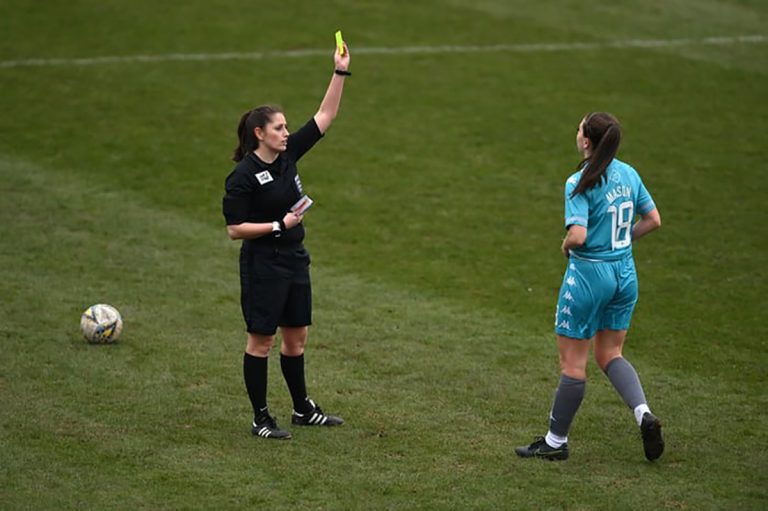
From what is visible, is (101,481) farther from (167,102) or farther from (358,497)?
(167,102)

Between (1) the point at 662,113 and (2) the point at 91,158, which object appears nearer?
(2) the point at 91,158

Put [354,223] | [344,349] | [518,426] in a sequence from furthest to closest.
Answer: [354,223]
[344,349]
[518,426]

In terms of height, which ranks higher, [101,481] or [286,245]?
[286,245]

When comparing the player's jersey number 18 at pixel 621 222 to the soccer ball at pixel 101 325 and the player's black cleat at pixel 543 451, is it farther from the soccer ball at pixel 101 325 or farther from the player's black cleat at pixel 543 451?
the soccer ball at pixel 101 325

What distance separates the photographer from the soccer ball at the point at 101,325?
32.8ft

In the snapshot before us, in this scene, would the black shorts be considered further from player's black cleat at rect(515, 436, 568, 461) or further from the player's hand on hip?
player's black cleat at rect(515, 436, 568, 461)

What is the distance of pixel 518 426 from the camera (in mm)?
8422

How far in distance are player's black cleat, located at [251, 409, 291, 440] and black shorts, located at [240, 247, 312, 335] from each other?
628 mm

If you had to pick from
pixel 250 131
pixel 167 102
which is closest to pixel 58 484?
pixel 250 131

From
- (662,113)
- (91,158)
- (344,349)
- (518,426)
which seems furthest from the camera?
(662,113)

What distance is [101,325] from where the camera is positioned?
32.8 feet

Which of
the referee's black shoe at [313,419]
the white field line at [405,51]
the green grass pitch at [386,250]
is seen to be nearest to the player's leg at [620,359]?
the green grass pitch at [386,250]

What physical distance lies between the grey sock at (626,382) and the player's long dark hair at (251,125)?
2848mm

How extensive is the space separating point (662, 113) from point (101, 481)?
12.7 metres
